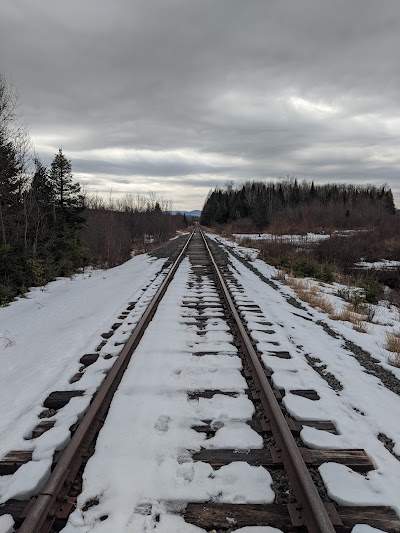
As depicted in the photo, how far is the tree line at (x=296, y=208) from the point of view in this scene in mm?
44594

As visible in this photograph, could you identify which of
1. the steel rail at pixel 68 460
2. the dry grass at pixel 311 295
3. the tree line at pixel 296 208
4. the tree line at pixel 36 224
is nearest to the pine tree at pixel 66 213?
the tree line at pixel 36 224

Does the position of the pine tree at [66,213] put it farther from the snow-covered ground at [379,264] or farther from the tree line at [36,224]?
the snow-covered ground at [379,264]

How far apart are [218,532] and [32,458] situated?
1.66 m

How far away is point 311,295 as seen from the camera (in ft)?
33.4

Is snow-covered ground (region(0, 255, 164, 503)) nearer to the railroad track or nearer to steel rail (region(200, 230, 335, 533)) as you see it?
the railroad track

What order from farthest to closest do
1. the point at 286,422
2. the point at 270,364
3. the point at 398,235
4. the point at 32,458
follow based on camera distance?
1. the point at 398,235
2. the point at 270,364
3. the point at 286,422
4. the point at 32,458

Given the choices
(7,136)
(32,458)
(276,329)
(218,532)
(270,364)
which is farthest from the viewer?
(7,136)

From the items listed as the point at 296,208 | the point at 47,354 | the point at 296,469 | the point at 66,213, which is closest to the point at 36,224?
the point at 66,213

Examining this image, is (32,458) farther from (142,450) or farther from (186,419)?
(186,419)

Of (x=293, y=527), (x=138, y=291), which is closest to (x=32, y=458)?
(x=293, y=527)

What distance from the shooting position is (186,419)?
3.50 metres

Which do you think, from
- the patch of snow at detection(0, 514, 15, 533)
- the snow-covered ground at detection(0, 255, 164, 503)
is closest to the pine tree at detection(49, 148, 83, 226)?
the snow-covered ground at detection(0, 255, 164, 503)

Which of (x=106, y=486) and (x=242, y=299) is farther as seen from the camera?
(x=242, y=299)

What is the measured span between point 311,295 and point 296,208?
62.0 meters
